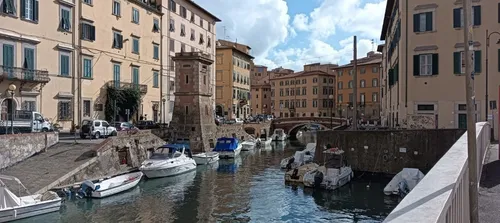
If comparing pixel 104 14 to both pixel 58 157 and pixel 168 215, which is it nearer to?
pixel 58 157

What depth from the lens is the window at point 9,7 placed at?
27688mm

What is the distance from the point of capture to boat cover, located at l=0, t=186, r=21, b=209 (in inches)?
655

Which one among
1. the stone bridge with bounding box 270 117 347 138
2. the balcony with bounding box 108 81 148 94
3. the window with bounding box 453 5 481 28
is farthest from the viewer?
the stone bridge with bounding box 270 117 347 138

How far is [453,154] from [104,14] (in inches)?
1428

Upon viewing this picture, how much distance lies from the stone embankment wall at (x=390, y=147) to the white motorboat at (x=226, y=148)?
Answer: 40.7ft

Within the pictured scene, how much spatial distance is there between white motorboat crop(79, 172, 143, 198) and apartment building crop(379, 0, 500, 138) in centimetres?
2051

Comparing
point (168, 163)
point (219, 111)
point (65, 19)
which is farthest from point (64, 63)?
point (219, 111)

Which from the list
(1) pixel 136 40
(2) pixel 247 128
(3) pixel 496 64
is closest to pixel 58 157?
(1) pixel 136 40

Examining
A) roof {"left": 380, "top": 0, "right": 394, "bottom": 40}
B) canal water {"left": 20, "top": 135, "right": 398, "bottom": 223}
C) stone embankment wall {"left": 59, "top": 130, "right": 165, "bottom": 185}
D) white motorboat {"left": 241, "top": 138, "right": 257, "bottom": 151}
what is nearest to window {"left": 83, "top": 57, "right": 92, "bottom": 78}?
stone embankment wall {"left": 59, "top": 130, "right": 165, "bottom": 185}

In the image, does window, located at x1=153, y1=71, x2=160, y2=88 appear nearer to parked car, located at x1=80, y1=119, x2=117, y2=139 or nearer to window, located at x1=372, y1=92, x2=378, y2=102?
parked car, located at x1=80, y1=119, x2=117, y2=139

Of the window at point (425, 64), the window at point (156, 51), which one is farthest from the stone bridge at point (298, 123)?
the window at point (425, 64)

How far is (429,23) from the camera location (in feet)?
101

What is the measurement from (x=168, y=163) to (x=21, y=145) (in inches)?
353

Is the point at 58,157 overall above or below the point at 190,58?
below
